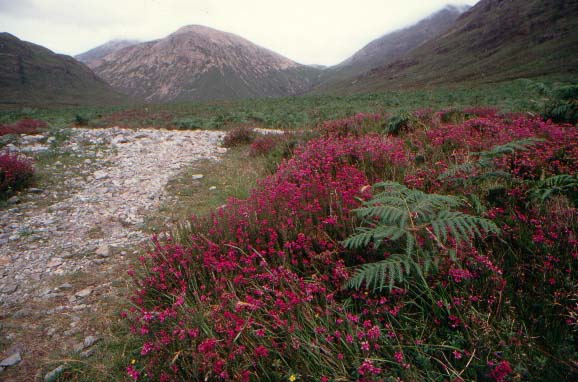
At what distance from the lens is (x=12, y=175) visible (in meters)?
6.28

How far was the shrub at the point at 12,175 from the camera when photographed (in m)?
6.10

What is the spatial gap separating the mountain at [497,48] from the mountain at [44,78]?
379 ft

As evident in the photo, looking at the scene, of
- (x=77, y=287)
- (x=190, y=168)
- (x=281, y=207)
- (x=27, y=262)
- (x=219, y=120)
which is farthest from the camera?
(x=219, y=120)

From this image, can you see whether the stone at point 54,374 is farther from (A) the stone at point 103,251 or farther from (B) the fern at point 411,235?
(B) the fern at point 411,235

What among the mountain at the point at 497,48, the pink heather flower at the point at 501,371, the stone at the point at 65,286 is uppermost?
the mountain at the point at 497,48

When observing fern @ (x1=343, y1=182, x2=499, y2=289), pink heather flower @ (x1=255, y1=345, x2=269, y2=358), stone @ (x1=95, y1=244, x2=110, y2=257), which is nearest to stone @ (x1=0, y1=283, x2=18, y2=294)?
stone @ (x1=95, y1=244, x2=110, y2=257)

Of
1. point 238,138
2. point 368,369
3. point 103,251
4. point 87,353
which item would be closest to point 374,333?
point 368,369

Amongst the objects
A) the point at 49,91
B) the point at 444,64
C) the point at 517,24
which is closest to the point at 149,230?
the point at 444,64

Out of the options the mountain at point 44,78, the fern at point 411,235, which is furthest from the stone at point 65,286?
the mountain at point 44,78

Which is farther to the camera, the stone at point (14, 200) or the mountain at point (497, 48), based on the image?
the mountain at point (497, 48)

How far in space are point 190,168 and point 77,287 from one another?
4768mm

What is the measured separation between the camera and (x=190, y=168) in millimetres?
7867

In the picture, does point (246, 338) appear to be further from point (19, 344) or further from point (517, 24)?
point (517, 24)

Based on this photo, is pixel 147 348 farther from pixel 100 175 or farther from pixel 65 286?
pixel 100 175
